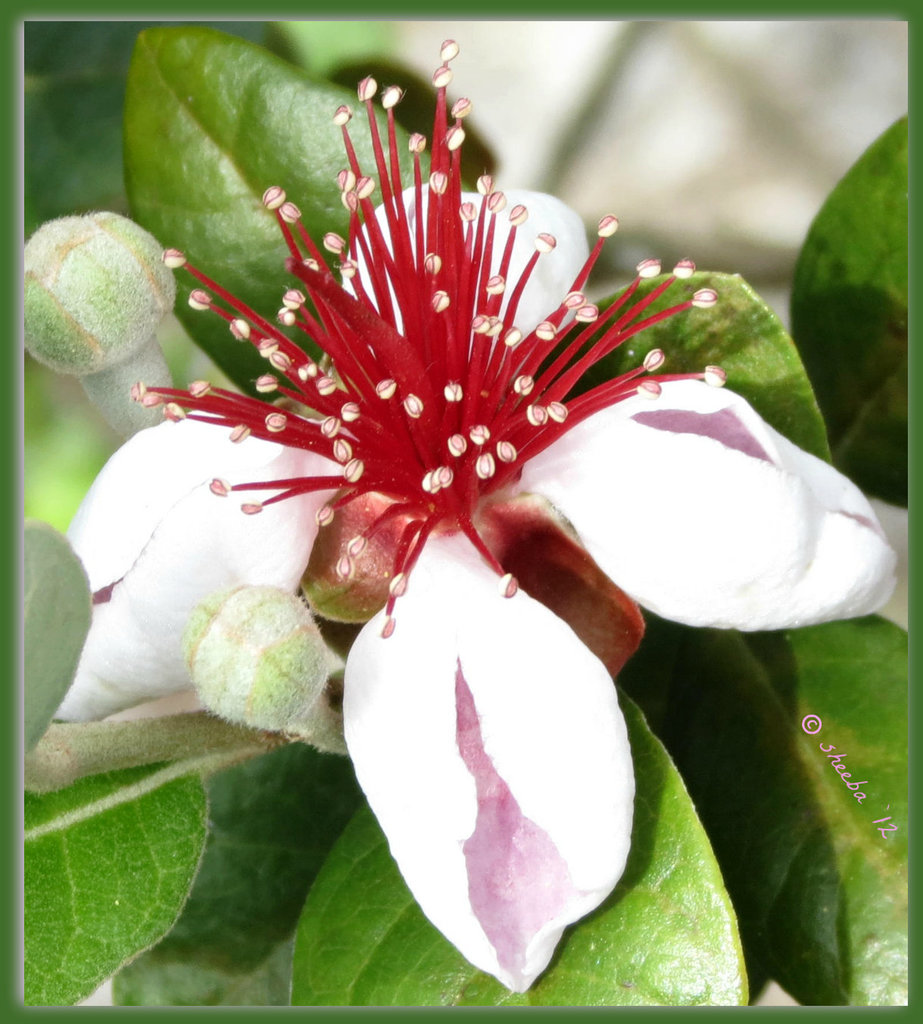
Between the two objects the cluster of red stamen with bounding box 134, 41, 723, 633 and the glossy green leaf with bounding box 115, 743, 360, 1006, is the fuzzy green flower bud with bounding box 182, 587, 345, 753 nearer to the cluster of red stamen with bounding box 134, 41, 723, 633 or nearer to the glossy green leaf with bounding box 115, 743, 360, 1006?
the cluster of red stamen with bounding box 134, 41, 723, 633

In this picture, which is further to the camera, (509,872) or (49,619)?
(509,872)

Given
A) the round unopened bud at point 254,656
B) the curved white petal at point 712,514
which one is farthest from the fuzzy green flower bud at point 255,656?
the curved white petal at point 712,514

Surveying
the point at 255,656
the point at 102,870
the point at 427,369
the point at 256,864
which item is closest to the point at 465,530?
the point at 427,369

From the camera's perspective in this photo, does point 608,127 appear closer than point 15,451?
No

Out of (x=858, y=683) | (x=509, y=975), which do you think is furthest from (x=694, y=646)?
(x=509, y=975)

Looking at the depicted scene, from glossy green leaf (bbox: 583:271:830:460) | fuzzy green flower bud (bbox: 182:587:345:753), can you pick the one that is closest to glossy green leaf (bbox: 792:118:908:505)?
glossy green leaf (bbox: 583:271:830:460)

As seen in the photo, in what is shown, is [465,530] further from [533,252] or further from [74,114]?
[74,114]

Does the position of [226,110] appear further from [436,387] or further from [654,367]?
[654,367]
